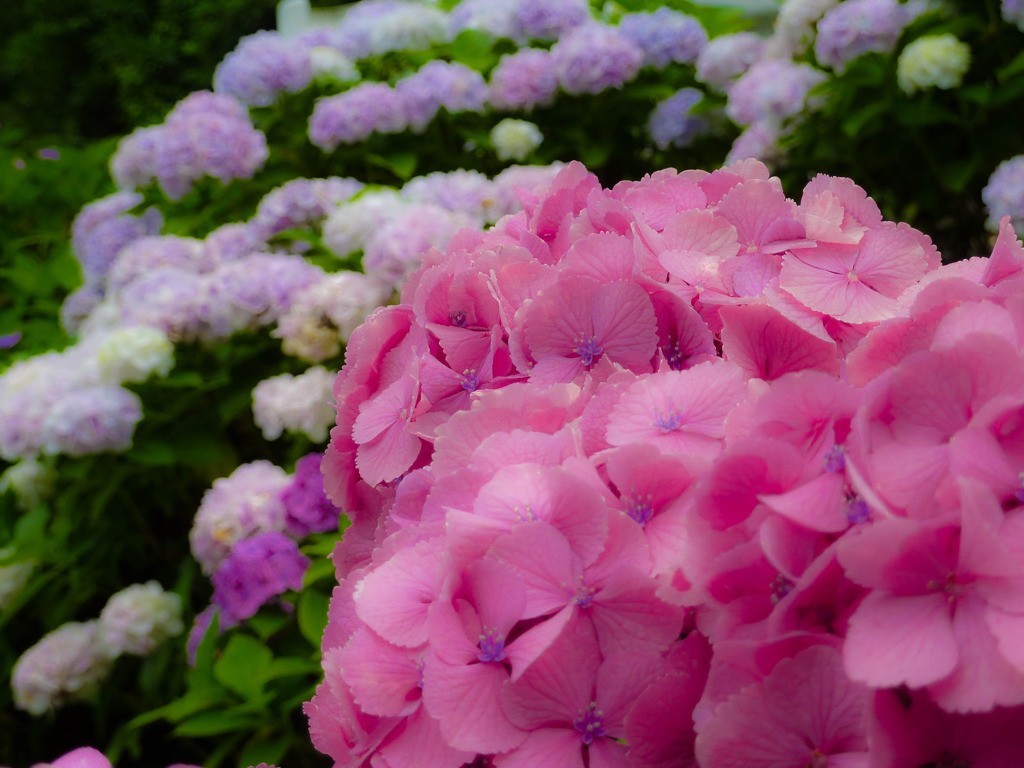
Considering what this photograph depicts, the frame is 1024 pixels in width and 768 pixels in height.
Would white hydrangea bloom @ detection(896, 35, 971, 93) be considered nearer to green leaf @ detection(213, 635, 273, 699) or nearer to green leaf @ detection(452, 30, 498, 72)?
green leaf @ detection(452, 30, 498, 72)

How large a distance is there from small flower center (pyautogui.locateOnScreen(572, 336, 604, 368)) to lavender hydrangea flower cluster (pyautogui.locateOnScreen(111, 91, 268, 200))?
2.09 meters

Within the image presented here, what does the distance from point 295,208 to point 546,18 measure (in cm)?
133

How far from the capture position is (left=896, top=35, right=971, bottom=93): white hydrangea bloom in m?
2.07

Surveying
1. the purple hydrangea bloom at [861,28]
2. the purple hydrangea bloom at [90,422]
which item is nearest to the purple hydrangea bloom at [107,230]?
the purple hydrangea bloom at [90,422]

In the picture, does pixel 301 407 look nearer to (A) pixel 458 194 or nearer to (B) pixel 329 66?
(A) pixel 458 194

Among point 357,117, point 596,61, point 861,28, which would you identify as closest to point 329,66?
point 357,117

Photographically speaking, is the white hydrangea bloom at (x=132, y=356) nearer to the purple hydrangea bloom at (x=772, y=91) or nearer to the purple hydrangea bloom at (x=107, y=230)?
the purple hydrangea bloom at (x=107, y=230)

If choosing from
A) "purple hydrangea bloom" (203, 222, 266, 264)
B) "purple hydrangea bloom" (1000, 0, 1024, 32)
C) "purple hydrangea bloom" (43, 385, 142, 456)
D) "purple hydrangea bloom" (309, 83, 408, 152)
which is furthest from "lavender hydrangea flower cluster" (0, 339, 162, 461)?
"purple hydrangea bloom" (1000, 0, 1024, 32)

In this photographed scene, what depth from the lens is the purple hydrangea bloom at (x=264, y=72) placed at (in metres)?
2.81

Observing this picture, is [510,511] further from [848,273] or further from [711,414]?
[848,273]

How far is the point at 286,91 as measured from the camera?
290cm

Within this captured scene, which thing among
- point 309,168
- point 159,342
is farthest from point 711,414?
point 309,168

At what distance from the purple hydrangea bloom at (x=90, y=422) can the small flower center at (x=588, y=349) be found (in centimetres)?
141

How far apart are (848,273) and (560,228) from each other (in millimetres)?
258
